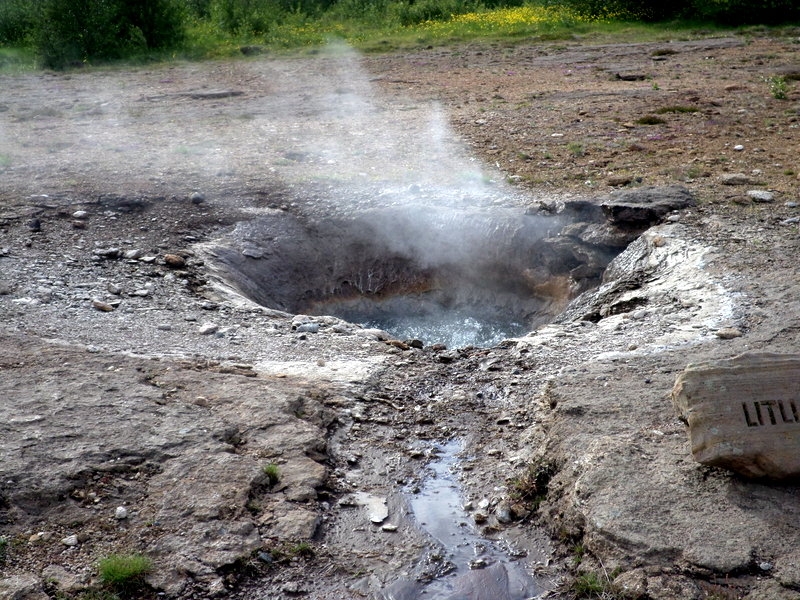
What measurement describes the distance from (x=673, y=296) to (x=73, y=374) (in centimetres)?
351

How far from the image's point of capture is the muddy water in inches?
125

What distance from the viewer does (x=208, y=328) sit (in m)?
5.07

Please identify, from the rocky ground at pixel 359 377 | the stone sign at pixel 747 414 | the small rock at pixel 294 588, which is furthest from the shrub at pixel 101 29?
the stone sign at pixel 747 414

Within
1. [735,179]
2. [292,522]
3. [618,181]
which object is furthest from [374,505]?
[735,179]

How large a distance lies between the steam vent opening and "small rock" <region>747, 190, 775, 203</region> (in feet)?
1.63

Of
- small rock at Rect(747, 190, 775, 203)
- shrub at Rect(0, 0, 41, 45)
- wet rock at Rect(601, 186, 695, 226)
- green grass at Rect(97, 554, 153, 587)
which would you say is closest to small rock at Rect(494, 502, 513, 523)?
green grass at Rect(97, 554, 153, 587)

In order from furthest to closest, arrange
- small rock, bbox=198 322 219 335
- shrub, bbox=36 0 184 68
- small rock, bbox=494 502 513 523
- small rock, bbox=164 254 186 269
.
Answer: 1. shrub, bbox=36 0 184 68
2. small rock, bbox=164 254 186 269
3. small rock, bbox=198 322 219 335
4. small rock, bbox=494 502 513 523

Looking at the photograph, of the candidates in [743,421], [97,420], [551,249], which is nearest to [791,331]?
[743,421]

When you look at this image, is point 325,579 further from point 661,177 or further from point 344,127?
point 344,127

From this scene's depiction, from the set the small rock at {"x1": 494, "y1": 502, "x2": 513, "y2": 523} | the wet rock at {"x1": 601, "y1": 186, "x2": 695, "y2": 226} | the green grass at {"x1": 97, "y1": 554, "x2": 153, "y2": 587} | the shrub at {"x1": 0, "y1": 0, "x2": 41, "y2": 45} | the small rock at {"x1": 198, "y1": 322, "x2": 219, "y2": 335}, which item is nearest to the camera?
the green grass at {"x1": 97, "y1": 554, "x2": 153, "y2": 587}

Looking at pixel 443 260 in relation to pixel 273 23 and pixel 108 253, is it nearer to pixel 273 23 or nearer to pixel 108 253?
pixel 108 253

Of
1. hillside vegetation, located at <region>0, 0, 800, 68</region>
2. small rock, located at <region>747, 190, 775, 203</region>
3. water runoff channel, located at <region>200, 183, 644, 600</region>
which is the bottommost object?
water runoff channel, located at <region>200, 183, 644, 600</region>

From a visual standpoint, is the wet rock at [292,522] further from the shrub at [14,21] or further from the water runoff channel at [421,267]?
the shrub at [14,21]

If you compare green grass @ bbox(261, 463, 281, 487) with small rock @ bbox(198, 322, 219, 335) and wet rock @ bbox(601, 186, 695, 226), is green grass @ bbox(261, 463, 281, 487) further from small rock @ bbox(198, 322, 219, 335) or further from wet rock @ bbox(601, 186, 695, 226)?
wet rock @ bbox(601, 186, 695, 226)
